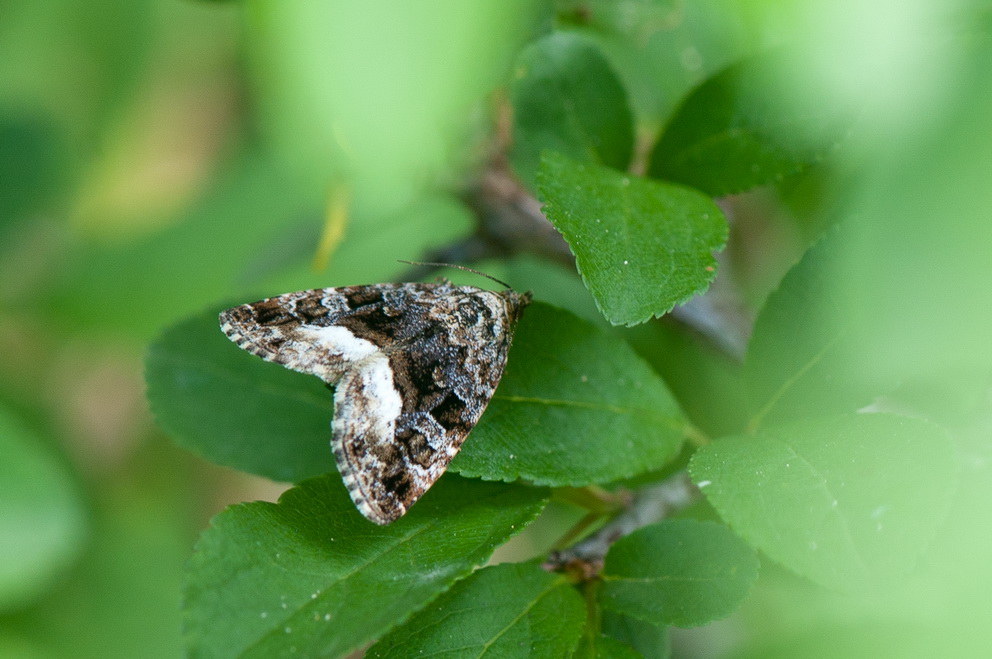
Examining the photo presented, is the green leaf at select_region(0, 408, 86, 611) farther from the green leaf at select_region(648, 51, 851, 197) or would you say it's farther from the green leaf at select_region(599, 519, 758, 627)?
the green leaf at select_region(648, 51, 851, 197)

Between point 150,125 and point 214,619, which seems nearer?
point 214,619

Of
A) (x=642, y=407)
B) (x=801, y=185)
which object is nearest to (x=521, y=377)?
(x=642, y=407)

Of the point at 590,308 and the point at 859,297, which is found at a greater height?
the point at 859,297

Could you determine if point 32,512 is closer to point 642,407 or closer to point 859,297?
point 642,407

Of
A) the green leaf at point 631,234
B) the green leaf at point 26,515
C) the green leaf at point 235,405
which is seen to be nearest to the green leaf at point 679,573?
the green leaf at point 631,234

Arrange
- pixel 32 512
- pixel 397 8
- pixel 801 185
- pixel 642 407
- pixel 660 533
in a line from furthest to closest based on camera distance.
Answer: pixel 32 512
pixel 801 185
pixel 642 407
pixel 660 533
pixel 397 8

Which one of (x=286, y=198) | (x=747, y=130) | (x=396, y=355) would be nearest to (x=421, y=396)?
(x=396, y=355)
